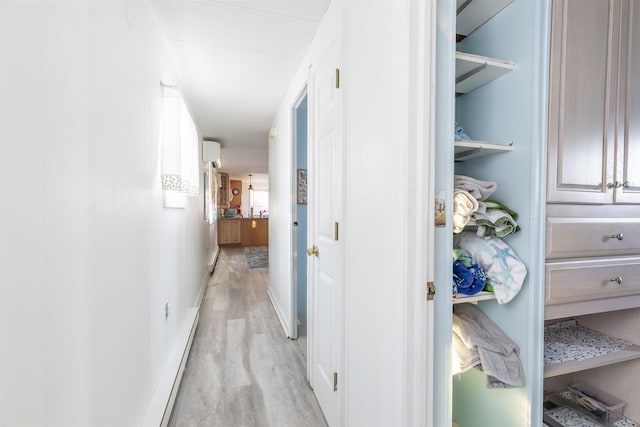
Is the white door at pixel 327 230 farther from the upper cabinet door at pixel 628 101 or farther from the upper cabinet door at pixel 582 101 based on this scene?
the upper cabinet door at pixel 628 101

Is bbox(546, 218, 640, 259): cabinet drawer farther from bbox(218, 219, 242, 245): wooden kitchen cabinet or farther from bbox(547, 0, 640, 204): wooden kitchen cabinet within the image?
bbox(218, 219, 242, 245): wooden kitchen cabinet

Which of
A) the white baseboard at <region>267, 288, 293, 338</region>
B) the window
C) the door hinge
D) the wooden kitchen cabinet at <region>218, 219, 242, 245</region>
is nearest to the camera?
the door hinge

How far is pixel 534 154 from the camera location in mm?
962

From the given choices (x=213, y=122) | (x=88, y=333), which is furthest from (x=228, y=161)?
(x=88, y=333)

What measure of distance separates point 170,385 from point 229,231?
704 cm

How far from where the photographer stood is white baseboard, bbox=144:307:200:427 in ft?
4.63

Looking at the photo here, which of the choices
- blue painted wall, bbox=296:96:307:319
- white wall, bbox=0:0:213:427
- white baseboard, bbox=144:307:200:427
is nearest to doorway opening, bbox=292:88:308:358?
blue painted wall, bbox=296:96:307:319

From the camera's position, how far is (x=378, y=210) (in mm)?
1049

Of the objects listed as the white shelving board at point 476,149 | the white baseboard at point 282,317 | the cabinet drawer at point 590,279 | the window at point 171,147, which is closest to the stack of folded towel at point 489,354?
the cabinet drawer at point 590,279

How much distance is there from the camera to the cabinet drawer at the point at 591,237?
98 centimetres

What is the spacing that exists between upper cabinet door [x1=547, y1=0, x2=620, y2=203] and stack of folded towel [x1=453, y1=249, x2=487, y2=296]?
353 millimetres

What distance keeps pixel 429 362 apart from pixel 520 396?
429mm

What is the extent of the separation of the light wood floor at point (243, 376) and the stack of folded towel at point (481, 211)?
1394 mm

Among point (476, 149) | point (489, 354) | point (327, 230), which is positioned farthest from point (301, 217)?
point (489, 354)
